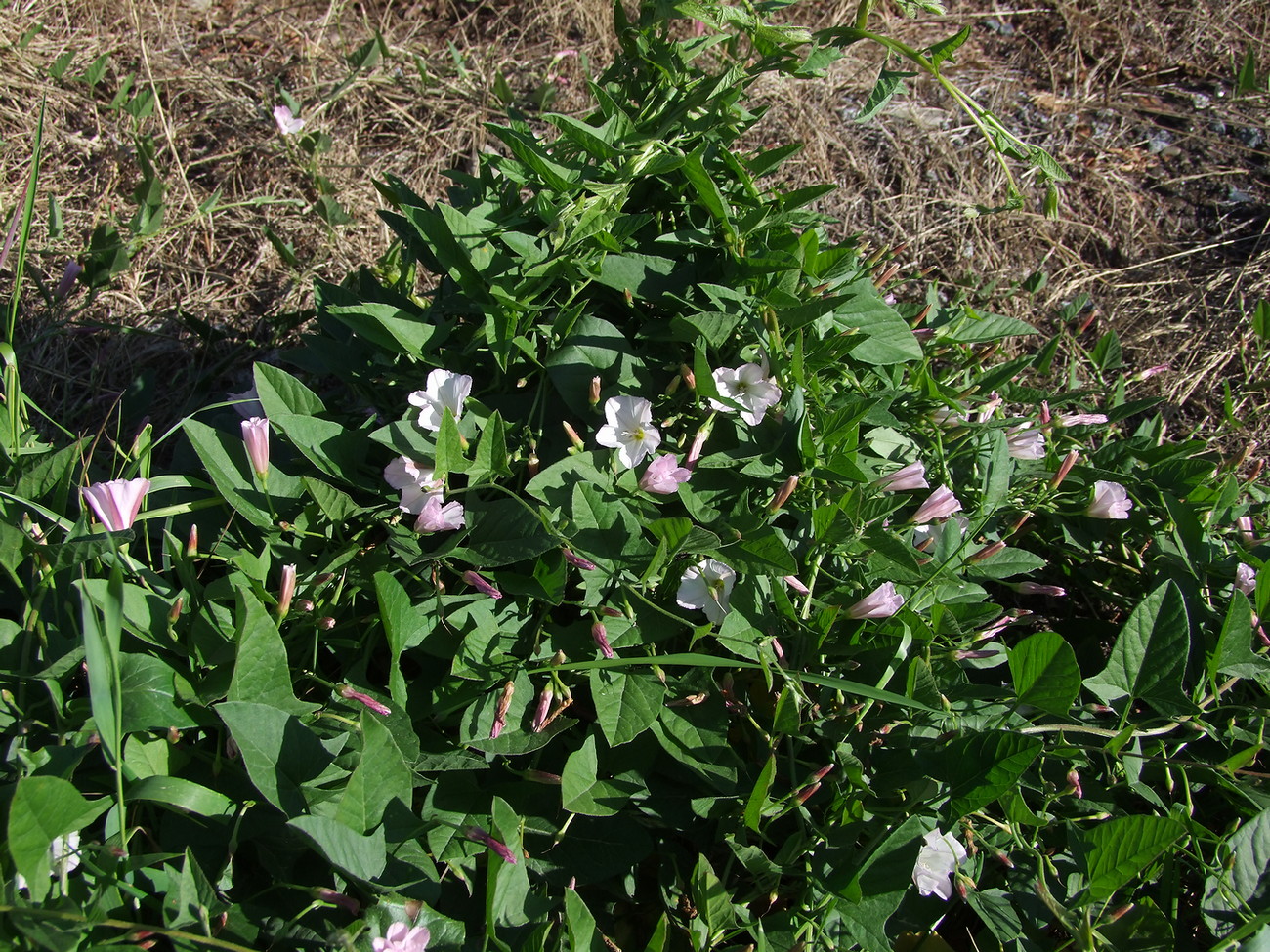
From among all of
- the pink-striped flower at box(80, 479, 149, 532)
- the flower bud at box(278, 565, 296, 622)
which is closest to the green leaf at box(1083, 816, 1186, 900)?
the flower bud at box(278, 565, 296, 622)

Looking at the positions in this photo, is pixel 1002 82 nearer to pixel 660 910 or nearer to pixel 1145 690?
pixel 1145 690

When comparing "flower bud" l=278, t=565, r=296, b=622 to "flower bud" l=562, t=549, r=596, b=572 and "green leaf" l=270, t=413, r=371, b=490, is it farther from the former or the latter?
"flower bud" l=562, t=549, r=596, b=572

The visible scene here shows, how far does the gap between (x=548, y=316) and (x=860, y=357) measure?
52cm

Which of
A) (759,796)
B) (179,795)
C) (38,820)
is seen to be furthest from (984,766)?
(38,820)

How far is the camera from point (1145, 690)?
1.36 metres

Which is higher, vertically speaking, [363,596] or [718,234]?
[718,234]

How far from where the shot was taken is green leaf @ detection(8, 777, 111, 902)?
94cm

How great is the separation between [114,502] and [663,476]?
2.44 ft

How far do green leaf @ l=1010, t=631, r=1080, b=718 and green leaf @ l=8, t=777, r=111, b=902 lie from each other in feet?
3.90

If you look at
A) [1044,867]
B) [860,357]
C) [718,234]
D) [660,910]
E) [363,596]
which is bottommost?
[660,910]

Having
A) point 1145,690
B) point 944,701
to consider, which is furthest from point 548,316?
point 1145,690

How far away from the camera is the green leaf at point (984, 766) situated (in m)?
1.13

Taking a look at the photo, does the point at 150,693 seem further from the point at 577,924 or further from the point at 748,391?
the point at 748,391

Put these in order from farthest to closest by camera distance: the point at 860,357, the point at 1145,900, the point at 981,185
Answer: the point at 981,185 < the point at 860,357 < the point at 1145,900
